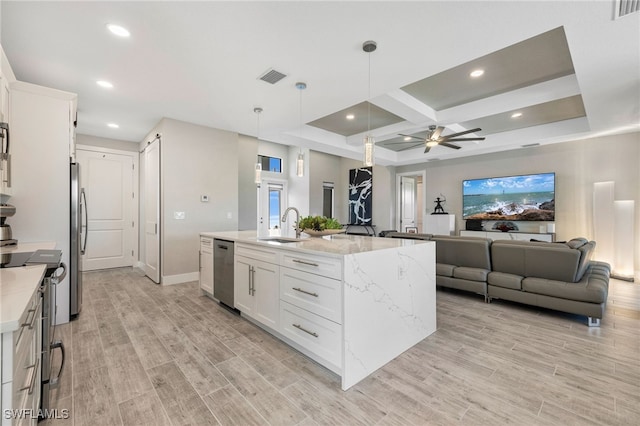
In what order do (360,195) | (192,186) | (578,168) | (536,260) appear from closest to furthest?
(536,260)
(192,186)
(578,168)
(360,195)

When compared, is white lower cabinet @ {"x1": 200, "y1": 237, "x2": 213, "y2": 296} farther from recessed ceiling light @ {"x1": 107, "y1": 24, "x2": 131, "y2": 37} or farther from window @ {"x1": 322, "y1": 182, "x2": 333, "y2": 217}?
window @ {"x1": 322, "y1": 182, "x2": 333, "y2": 217}

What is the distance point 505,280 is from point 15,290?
4228 mm

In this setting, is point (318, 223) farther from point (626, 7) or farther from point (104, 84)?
point (104, 84)

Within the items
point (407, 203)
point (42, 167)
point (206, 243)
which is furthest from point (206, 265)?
point (407, 203)

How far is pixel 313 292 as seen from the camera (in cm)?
205

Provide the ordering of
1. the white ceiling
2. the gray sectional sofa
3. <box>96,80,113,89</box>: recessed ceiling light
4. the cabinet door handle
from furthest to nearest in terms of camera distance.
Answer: <box>96,80,113,89</box>: recessed ceiling light → the gray sectional sofa → the cabinet door handle → the white ceiling

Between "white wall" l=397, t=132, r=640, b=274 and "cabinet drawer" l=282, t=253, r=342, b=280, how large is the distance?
6218 mm

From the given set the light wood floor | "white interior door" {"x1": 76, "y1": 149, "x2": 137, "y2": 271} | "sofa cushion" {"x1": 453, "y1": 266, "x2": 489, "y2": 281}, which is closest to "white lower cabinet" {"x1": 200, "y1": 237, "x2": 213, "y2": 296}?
the light wood floor

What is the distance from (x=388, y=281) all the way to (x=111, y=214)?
A: 596cm

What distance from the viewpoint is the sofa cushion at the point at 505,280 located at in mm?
3303

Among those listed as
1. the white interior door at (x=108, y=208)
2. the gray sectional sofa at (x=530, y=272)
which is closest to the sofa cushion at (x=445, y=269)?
the gray sectional sofa at (x=530, y=272)

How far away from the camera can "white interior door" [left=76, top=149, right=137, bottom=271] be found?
5.39m

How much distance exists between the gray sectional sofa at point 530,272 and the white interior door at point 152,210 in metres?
4.55

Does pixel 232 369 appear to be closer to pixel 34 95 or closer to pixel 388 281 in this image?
pixel 388 281
